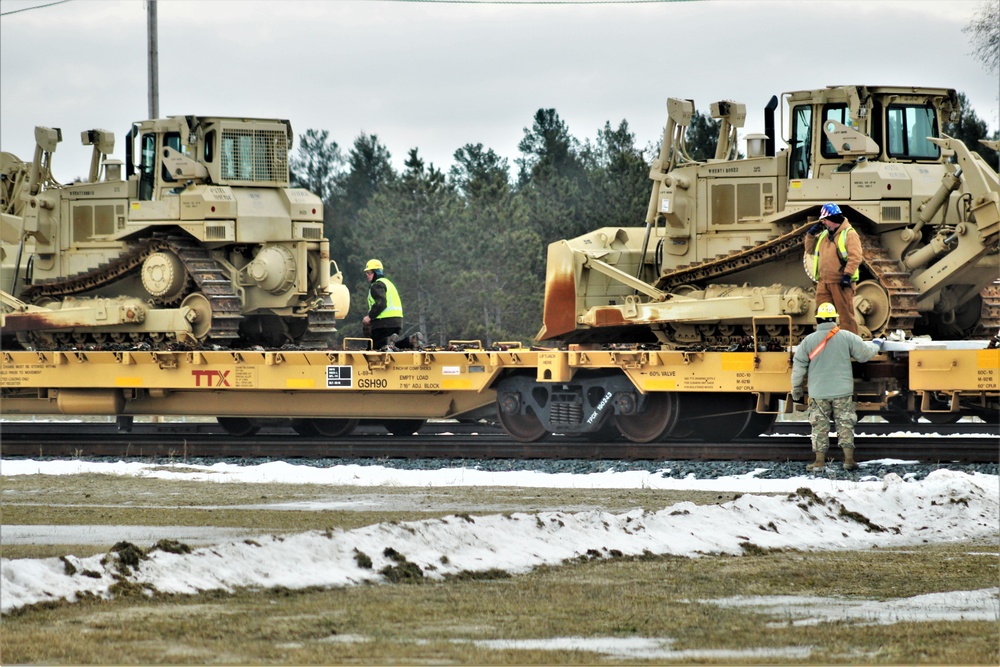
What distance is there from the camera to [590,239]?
18531 millimetres

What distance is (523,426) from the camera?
1747 cm

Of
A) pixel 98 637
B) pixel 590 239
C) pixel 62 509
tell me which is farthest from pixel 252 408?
pixel 98 637

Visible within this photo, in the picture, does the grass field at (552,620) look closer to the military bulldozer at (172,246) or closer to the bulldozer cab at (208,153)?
the military bulldozer at (172,246)

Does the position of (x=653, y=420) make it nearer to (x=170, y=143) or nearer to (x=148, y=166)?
(x=170, y=143)

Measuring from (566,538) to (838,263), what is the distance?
22.2 ft

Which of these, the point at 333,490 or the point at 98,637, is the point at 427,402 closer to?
the point at 333,490

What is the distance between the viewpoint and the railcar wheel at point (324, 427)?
19.1 meters

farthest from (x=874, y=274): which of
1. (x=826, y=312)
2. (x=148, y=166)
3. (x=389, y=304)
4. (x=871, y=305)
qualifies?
(x=148, y=166)

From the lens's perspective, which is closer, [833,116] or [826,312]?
[826,312]

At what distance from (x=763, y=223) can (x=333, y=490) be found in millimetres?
6974

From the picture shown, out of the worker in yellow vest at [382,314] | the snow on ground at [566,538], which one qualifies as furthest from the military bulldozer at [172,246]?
the snow on ground at [566,538]

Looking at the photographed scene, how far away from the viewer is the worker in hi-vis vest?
14.9 m

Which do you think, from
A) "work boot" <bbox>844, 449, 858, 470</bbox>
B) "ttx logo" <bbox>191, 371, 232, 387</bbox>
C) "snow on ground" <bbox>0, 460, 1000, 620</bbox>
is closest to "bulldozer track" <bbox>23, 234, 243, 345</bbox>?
"ttx logo" <bbox>191, 371, 232, 387</bbox>

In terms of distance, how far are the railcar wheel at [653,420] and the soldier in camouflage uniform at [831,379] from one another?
7.58 ft
